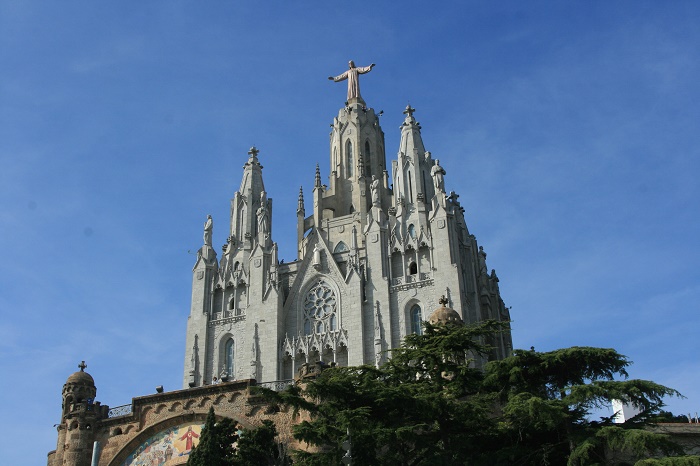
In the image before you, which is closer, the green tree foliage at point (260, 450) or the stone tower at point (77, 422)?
the green tree foliage at point (260, 450)

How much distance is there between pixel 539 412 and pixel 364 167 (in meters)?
35.7

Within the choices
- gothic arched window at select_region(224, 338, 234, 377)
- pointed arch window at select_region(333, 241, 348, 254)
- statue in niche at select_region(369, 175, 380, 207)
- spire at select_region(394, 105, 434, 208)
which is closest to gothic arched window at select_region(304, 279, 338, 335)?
pointed arch window at select_region(333, 241, 348, 254)

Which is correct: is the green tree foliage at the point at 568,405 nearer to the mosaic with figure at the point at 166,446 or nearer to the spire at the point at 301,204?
the mosaic with figure at the point at 166,446

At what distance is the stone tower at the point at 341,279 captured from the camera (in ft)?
154

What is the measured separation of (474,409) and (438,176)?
1042 inches

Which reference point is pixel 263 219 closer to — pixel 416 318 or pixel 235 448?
pixel 416 318

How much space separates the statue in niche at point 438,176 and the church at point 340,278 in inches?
3.3

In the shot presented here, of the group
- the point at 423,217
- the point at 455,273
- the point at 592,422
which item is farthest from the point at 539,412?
the point at 423,217

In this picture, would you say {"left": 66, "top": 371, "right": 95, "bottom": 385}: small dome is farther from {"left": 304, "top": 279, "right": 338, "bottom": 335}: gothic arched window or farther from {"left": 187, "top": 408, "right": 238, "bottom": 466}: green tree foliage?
{"left": 304, "top": 279, "right": 338, "bottom": 335}: gothic arched window

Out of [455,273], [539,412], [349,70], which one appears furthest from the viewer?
[349,70]

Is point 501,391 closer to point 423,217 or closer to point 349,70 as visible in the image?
point 423,217

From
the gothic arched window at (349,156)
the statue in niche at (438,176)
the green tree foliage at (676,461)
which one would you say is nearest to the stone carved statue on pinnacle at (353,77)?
the gothic arched window at (349,156)

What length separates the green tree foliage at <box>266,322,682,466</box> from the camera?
77.2 feet

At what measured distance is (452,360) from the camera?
28.5 meters
